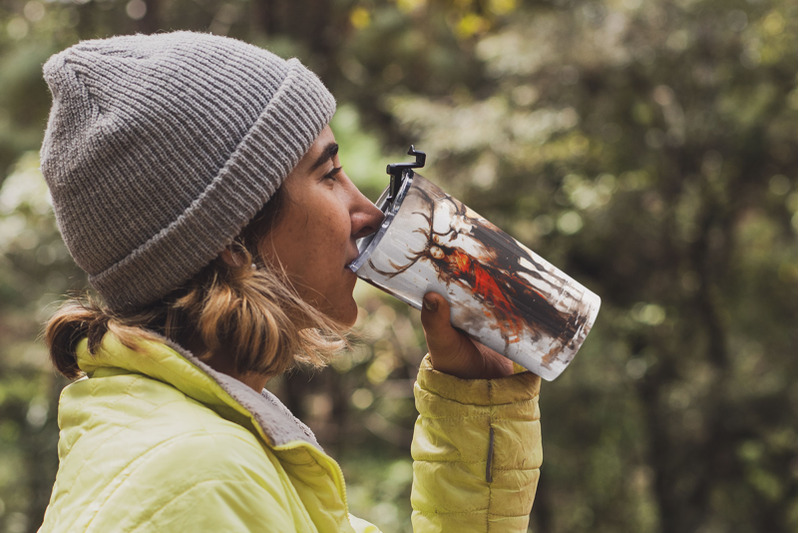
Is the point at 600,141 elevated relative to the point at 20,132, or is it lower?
elevated

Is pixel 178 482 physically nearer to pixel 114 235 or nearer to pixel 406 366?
pixel 114 235

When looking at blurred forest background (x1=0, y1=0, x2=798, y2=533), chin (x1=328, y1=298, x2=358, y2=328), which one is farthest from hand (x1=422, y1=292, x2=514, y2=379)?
blurred forest background (x1=0, y1=0, x2=798, y2=533)

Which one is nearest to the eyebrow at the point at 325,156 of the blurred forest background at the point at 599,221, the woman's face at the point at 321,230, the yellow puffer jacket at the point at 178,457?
the woman's face at the point at 321,230

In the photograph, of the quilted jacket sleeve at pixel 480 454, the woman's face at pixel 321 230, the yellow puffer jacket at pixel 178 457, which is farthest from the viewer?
the quilted jacket sleeve at pixel 480 454

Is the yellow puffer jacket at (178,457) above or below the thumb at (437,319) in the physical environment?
below

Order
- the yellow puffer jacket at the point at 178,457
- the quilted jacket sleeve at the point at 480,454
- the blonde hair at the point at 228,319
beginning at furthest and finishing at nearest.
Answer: the quilted jacket sleeve at the point at 480,454, the blonde hair at the point at 228,319, the yellow puffer jacket at the point at 178,457

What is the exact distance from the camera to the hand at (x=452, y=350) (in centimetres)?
121

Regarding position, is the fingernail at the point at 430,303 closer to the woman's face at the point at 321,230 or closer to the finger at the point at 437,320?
the finger at the point at 437,320

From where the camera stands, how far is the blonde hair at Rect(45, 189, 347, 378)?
102cm

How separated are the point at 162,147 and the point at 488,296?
1.75ft

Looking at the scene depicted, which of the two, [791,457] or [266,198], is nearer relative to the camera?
[266,198]

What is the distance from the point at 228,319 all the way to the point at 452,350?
0.43m

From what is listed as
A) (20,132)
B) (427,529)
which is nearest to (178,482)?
(427,529)

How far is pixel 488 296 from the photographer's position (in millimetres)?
1207
